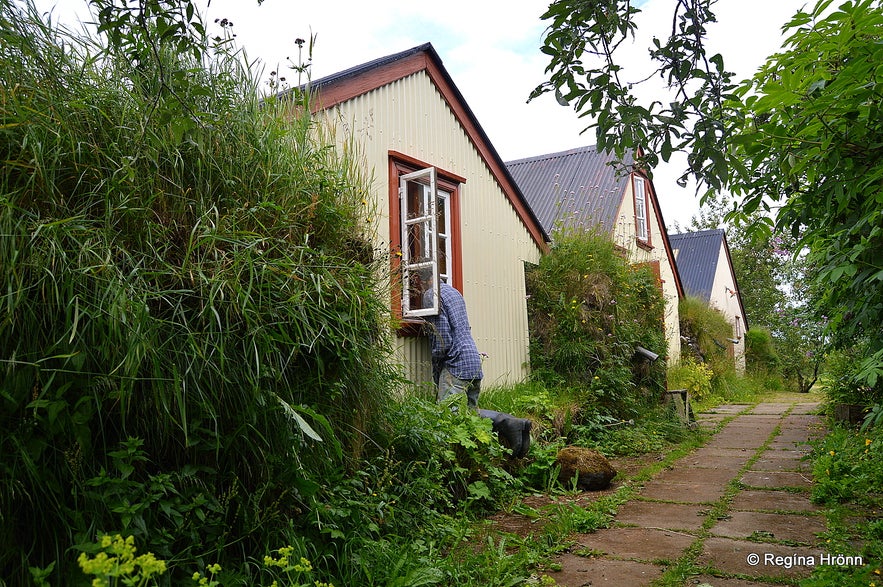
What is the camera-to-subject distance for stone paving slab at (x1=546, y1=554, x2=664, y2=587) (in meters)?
3.22

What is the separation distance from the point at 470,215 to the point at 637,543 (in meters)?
4.50

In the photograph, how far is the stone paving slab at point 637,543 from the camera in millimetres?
3645

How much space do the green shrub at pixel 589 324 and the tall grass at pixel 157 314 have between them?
5.35 metres

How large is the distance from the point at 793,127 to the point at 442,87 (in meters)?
4.96

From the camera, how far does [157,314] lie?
2404mm

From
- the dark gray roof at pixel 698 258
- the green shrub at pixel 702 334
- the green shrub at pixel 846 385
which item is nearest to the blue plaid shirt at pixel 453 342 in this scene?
the green shrub at pixel 846 385

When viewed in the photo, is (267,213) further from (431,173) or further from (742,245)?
(742,245)

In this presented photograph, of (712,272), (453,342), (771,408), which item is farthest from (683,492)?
(712,272)

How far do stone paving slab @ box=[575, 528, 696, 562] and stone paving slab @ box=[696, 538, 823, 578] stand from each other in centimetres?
15

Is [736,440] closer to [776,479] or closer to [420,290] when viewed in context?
[776,479]

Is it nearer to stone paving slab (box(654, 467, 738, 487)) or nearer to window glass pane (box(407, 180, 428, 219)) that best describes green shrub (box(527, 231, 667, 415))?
stone paving slab (box(654, 467, 738, 487))

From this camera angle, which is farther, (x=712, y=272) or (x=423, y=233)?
(x=712, y=272)

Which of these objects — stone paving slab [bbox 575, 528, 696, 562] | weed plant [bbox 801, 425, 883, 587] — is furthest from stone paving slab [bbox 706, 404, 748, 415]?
stone paving slab [bbox 575, 528, 696, 562]

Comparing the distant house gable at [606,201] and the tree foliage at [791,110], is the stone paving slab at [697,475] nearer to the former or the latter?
the tree foliage at [791,110]
